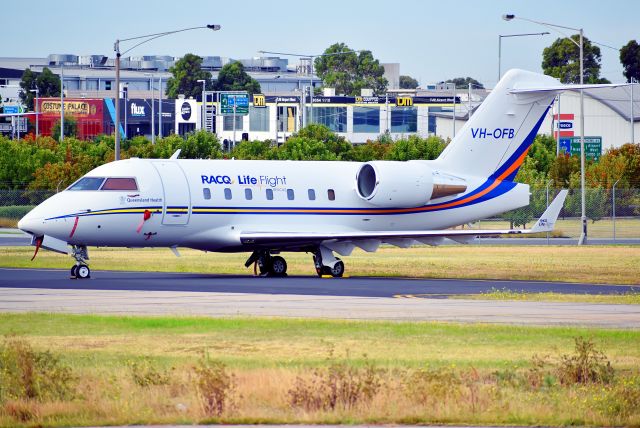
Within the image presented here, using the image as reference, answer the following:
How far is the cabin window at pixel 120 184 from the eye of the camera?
32.8 meters

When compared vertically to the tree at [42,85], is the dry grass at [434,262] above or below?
below

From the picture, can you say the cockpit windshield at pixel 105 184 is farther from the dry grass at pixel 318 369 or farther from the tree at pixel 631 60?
the tree at pixel 631 60

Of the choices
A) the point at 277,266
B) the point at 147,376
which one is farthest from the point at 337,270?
the point at 147,376

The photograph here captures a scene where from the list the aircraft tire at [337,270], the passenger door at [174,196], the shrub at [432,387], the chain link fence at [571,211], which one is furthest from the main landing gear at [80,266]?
the chain link fence at [571,211]

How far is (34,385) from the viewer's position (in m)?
14.6

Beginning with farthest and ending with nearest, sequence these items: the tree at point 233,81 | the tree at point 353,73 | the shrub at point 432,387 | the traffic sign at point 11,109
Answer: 1. the tree at point 353,73
2. the tree at point 233,81
3. the traffic sign at point 11,109
4. the shrub at point 432,387

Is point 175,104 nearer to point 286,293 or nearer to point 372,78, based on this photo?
point 372,78

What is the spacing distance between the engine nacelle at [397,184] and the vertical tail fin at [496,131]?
1.26m

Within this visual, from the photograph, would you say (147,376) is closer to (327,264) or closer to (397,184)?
(327,264)

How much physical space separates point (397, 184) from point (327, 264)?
3.19m

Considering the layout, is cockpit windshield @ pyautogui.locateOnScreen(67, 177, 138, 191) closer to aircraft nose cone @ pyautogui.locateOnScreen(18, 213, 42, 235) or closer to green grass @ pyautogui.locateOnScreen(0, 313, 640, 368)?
aircraft nose cone @ pyautogui.locateOnScreen(18, 213, 42, 235)

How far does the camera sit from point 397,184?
3619cm

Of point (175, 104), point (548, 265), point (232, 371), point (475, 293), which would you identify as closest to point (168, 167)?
point (475, 293)

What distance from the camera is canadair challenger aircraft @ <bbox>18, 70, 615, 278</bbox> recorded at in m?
32.5
